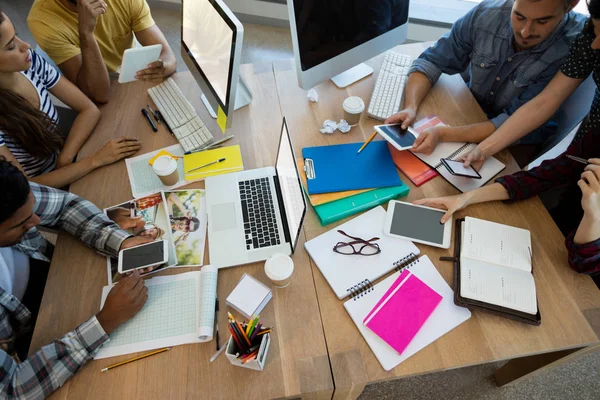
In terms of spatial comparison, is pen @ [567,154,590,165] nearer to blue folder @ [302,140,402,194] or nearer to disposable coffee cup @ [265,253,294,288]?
blue folder @ [302,140,402,194]

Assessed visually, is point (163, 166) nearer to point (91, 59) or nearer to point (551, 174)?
point (91, 59)

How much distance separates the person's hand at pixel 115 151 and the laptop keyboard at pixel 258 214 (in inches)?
18.1

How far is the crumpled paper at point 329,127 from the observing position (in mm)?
1441

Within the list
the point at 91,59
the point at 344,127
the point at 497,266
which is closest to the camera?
the point at 497,266

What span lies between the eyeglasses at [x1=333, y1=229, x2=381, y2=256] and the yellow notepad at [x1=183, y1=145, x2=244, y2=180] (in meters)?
0.46

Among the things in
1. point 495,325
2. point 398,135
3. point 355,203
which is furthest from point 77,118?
point 495,325

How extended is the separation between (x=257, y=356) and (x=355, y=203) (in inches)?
22.4

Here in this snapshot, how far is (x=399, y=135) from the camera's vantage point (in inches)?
54.4

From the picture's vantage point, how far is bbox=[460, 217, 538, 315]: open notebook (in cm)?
106

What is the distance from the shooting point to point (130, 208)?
1278 mm

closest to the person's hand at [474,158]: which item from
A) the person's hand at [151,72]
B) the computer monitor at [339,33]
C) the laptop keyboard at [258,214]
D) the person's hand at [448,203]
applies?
the person's hand at [448,203]

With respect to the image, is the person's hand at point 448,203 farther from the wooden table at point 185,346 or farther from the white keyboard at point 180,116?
the white keyboard at point 180,116

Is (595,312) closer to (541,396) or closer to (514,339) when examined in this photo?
(514,339)

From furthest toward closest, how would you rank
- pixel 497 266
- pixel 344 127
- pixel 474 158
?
pixel 344 127 → pixel 474 158 → pixel 497 266
